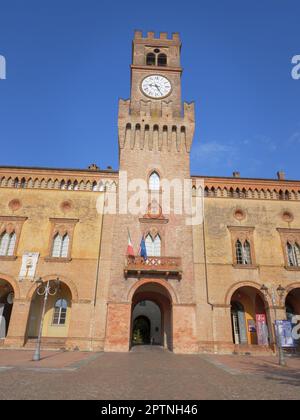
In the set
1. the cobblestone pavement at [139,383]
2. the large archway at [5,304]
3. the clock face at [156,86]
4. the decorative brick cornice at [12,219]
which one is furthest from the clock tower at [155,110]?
the cobblestone pavement at [139,383]

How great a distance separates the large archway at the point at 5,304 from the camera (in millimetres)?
24406

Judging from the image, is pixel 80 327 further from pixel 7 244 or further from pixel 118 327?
pixel 7 244

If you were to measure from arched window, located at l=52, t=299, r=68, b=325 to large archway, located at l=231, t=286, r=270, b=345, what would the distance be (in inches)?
571

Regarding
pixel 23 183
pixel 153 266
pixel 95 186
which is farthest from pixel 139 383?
pixel 23 183

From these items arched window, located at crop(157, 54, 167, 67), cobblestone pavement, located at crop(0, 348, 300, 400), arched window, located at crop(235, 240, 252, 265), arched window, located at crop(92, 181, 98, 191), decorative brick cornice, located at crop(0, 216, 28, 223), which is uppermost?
arched window, located at crop(157, 54, 167, 67)

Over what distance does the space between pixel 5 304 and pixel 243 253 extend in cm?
2118

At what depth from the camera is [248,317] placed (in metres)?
25.6

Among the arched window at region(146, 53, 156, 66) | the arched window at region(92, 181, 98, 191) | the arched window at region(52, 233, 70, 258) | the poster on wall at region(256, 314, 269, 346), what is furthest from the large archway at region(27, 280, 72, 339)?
the arched window at region(146, 53, 156, 66)

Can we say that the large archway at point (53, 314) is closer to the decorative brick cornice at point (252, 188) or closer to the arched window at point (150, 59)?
the decorative brick cornice at point (252, 188)

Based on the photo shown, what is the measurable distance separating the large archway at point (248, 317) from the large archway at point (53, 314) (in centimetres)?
1437

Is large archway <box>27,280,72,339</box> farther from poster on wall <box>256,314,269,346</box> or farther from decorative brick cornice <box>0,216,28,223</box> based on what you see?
poster on wall <box>256,314,269,346</box>

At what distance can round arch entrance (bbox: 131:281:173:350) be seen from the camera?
82.1 feet
